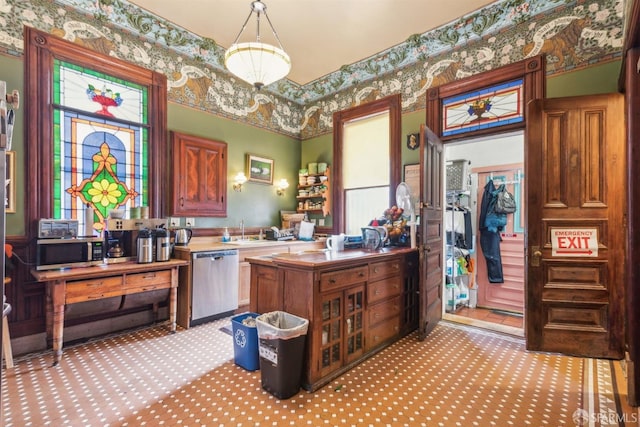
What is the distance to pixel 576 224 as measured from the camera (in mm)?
2812

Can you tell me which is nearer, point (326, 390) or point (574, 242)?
point (326, 390)

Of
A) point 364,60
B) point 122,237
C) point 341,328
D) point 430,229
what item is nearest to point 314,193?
point 364,60

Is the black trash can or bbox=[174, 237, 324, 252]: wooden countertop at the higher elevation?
bbox=[174, 237, 324, 252]: wooden countertop

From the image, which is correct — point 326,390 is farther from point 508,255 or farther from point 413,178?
point 508,255

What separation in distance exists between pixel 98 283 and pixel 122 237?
2.19 ft

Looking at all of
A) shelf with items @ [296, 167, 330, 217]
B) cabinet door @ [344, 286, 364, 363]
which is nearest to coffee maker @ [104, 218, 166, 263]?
cabinet door @ [344, 286, 364, 363]

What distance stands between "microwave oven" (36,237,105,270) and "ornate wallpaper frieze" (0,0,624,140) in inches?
73.0

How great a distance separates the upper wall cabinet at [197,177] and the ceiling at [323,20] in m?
1.36

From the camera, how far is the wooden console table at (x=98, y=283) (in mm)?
2682

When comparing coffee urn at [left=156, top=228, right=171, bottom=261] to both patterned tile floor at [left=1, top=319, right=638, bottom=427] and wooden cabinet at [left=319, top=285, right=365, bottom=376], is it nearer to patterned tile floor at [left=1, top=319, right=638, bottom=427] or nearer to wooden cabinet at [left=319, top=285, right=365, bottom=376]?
patterned tile floor at [left=1, top=319, right=638, bottom=427]

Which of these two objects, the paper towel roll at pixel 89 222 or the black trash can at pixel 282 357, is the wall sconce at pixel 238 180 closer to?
the paper towel roll at pixel 89 222

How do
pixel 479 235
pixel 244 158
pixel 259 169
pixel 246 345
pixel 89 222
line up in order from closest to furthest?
pixel 246 345
pixel 89 222
pixel 479 235
pixel 244 158
pixel 259 169

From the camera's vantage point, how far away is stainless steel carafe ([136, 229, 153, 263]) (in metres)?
3.25

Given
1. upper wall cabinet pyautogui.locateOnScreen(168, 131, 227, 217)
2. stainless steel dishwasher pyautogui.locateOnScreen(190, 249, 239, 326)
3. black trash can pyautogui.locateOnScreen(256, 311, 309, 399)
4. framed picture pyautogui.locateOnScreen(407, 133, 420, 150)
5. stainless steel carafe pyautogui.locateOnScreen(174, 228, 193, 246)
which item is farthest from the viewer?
framed picture pyautogui.locateOnScreen(407, 133, 420, 150)
